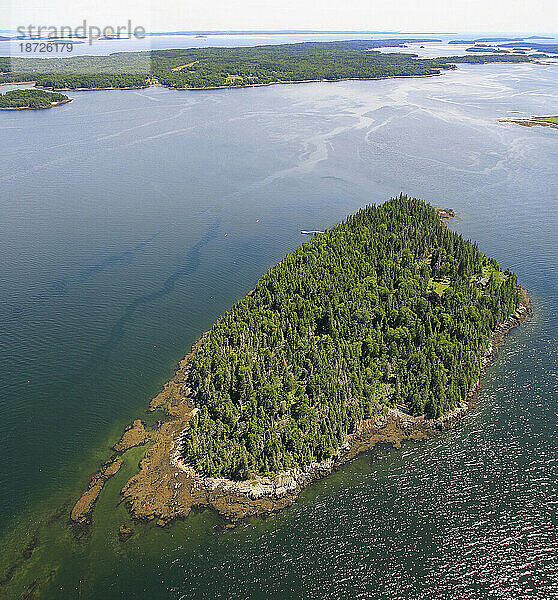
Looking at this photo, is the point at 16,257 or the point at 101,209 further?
the point at 101,209

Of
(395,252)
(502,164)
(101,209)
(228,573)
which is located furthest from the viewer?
(502,164)

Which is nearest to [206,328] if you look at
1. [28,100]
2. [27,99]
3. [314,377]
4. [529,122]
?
[314,377]

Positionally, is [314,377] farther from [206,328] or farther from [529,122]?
[529,122]

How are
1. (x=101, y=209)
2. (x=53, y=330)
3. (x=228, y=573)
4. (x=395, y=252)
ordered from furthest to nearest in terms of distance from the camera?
(x=101, y=209), (x=395, y=252), (x=53, y=330), (x=228, y=573)

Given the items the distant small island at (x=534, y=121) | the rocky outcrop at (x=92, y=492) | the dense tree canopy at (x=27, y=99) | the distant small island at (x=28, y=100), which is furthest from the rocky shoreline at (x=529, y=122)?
the dense tree canopy at (x=27, y=99)

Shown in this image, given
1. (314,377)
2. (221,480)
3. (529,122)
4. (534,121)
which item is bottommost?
(221,480)

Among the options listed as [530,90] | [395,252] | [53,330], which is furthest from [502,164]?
[530,90]

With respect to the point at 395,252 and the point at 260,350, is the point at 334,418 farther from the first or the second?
the point at 395,252

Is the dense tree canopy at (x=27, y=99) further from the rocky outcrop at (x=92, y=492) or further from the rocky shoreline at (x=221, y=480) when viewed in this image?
the rocky outcrop at (x=92, y=492)
